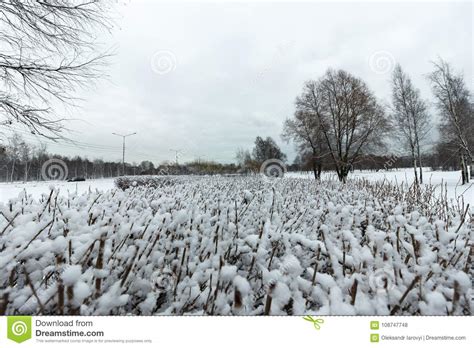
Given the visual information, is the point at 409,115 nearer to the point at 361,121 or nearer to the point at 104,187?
the point at 361,121

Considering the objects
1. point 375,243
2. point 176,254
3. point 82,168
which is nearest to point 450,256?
point 375,243

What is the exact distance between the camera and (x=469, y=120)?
13.1 meters

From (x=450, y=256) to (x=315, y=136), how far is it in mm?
19556

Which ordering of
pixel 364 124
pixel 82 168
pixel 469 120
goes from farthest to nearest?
pixel 82 168
pixel 364 124
pixel 469 120

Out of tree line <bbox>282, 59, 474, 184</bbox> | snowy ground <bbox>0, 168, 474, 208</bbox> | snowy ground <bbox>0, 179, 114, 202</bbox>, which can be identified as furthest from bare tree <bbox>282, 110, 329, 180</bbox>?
snowy ground <bbox>0, 179, 114, 202</bbox>

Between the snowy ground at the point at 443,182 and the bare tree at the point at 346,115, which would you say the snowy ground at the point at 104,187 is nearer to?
the snowy ground at the point at 443,182

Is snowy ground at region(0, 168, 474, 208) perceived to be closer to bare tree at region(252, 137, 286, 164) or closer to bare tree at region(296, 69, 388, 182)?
bare tree at region(296, 69, 388, 182)

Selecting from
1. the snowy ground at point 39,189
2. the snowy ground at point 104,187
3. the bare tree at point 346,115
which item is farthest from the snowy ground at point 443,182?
the snowy ground at point 39,189

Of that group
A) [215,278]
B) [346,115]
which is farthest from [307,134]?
[215,278]

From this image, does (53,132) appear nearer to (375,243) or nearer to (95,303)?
(95,303)

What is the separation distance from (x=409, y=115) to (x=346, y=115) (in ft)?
19.7

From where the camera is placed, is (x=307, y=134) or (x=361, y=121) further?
(x=307, y=134)

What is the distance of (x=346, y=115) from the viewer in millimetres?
17141

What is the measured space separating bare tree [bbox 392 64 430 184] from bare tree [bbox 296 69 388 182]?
8.99ft
